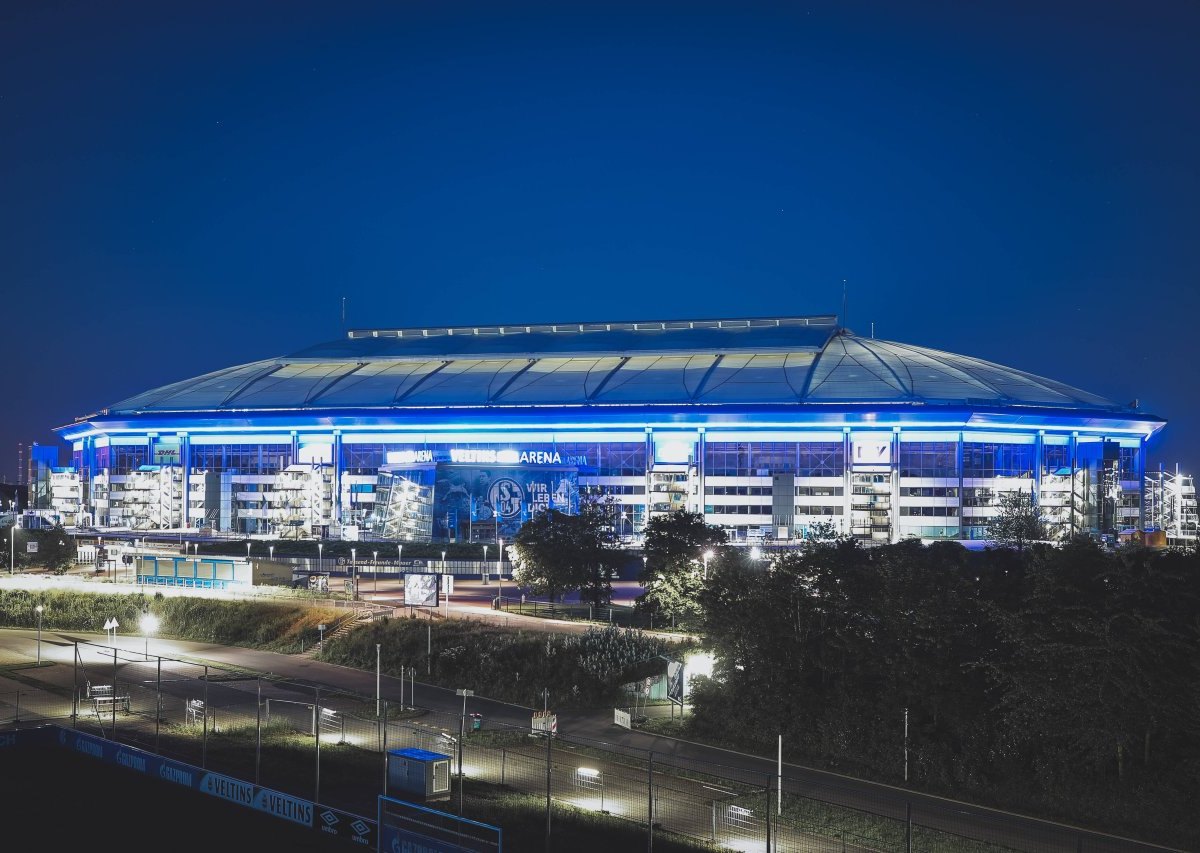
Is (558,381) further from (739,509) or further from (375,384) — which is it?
(739,509)

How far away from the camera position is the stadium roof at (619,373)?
102 metres

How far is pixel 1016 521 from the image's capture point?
87.1m

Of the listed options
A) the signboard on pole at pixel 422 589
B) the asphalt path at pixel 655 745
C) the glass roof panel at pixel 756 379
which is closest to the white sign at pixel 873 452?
the glass roof panel at pixel 756 379

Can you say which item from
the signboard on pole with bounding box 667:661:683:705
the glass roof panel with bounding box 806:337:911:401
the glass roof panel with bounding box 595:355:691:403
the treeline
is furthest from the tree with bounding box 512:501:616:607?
the glass roof panel with bounding box 806:337:911:401

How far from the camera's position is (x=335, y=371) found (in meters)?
122

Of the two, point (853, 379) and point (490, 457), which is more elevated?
point (853, 379)

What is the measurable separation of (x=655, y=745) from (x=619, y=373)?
7955 cm

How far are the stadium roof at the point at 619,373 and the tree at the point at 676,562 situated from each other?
145ft

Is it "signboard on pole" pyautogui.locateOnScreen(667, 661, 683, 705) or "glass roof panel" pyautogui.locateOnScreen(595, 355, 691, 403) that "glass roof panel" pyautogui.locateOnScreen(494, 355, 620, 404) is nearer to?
"glass roof panel" pyautogui.locateOnScreen(595, 355, 691, 403)

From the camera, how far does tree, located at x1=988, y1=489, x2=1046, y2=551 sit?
276ft

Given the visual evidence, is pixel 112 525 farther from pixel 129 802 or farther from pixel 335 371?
pixel 129 802

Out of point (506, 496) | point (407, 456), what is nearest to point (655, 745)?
point (506, 496)

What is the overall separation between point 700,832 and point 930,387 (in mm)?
81686

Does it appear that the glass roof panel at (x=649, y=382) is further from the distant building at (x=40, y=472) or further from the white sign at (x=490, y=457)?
the distant building at (x=40, y=472)
